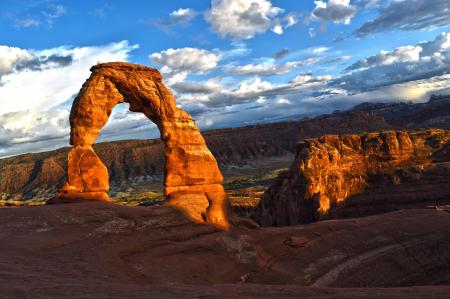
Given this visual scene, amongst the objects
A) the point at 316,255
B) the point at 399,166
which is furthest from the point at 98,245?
the point at 399,166

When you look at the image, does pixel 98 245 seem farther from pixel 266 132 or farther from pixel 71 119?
pixel 266 132

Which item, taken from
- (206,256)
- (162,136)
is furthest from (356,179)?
(206,256)

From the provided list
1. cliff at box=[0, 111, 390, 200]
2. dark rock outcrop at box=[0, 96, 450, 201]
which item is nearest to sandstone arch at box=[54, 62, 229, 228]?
cliff at box=[0, 111, 390, 200]

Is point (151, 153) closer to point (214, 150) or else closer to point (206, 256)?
point (214, 150)

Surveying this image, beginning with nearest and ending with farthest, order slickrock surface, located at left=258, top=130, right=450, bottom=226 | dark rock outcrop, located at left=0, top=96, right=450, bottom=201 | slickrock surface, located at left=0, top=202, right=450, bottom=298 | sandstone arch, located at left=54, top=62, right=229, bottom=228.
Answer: slickrock surface, located at left=0, top=202, right=450, bottom=298
sandstone arch, located at left=54, top=62, right=229, bottom=228
slickrock surface, located at left=258, top=130, right=450, bottom=226
dark rock outcrop, located at left=0, top=96, right=450, bottom=201

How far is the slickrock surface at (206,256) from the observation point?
1227 cm

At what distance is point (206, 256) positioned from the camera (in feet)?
74.0

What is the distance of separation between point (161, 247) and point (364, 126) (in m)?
154

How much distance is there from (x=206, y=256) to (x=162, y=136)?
9.16m

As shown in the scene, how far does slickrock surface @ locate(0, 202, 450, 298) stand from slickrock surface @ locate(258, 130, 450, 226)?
13168 millimetres

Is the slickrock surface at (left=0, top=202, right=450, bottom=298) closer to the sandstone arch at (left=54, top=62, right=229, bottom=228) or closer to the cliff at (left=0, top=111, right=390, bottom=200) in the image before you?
the sandstone arch at (left=54, top=62, right=229, bottom=228)

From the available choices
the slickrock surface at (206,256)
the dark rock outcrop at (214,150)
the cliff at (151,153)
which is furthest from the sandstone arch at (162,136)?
the dark rock outcrop at (214,150)

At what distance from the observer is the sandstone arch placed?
25.2 m

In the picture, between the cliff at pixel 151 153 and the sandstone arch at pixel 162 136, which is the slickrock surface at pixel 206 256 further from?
the cliff at pixel 151 153
